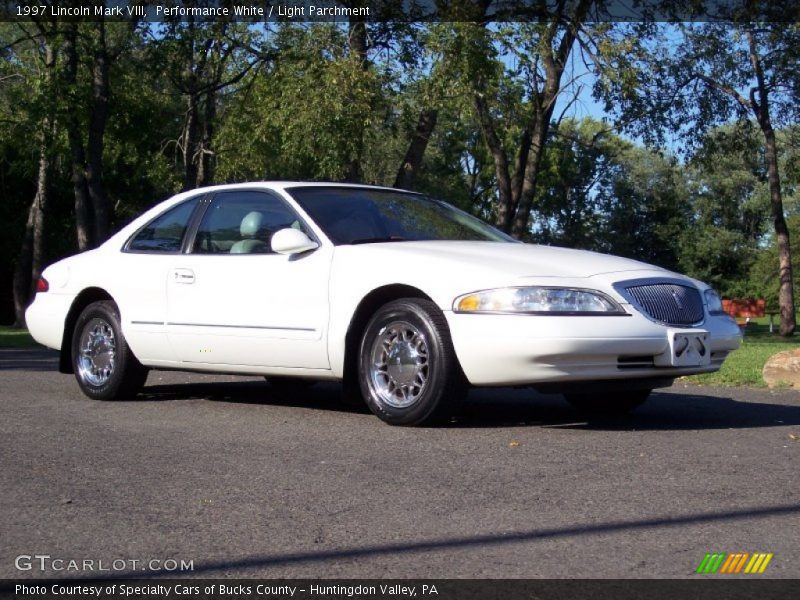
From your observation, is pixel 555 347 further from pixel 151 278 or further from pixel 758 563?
pixel 151 278

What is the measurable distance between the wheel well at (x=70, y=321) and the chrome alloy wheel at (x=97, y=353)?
25 cm

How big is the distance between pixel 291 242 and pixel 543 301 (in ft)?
5.74

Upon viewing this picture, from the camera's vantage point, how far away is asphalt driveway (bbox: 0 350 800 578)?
382 cm

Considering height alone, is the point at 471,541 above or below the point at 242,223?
below

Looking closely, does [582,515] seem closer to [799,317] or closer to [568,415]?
[568,415]

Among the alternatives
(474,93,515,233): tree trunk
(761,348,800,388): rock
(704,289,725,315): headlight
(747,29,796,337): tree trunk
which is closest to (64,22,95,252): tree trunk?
(474,93,515,233): tree trunk

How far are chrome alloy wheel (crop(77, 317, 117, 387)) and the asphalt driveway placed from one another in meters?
0.62

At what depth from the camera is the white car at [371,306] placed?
6.51m

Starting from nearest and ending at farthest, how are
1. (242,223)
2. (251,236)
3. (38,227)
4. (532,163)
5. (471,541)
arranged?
1. (471,541)
2. (251,236)
3. (242,223)
4. (532,163)
5. (38,227)

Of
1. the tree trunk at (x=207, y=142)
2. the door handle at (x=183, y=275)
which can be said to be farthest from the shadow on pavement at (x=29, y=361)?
the tree trunk at (x=207, y=142)

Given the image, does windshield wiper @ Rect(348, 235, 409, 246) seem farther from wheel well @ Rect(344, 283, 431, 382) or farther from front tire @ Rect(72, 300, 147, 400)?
front tire @ Rect(72, 300, 147, 400)

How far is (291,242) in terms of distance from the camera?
7.33 meters

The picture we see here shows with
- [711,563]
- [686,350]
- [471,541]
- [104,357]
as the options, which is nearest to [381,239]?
[686,350]

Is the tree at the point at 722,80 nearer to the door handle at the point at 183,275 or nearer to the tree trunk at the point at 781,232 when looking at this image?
the tree trunk at the point at 781,232
